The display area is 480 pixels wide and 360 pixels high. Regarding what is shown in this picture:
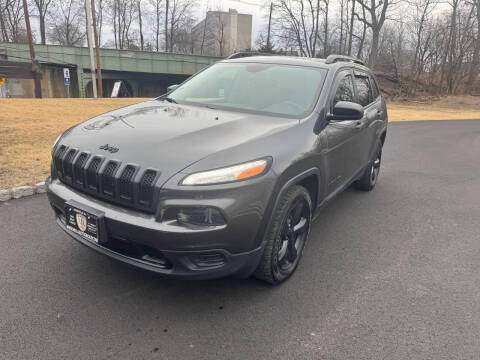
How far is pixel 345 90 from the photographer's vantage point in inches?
158

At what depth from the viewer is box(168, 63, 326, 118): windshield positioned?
347cm

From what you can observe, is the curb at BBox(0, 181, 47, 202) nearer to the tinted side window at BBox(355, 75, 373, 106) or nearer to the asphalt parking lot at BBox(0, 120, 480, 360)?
the asphalt parking lot at BBox(0, 120, 480, 360)

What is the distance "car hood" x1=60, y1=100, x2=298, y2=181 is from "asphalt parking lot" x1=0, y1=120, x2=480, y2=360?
106 centimetres

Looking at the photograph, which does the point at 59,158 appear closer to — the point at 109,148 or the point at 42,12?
the point at 109,148

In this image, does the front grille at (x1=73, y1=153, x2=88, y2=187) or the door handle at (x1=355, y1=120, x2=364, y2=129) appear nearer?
the front grille at (x1=73, y1=153, x2=88, y2=187)

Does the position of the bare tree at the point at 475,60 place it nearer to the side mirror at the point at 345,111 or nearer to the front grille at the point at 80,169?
the side mirror at the point at 345,111

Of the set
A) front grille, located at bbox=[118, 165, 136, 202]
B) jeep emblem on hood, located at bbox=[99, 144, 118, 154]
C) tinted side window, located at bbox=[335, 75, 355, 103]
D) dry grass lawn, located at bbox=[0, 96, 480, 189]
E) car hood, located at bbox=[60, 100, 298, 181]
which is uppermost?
tinted side window, located at bbox=[335, 75, 355, 103]

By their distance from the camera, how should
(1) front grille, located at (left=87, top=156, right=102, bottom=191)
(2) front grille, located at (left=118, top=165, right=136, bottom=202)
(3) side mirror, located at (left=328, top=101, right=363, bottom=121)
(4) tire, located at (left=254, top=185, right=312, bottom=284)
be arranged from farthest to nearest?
(3) side mirror, located at (left=328, top=101, right=363, bottom=121) → (4) tire, located at (left=254, top=185, right=312, bottom=284) → (1) front grille, located at (left=87, top=156, right=102, bottom=191) → (2) front grille, located at (left=118, top=165, right=136, bottom=202)

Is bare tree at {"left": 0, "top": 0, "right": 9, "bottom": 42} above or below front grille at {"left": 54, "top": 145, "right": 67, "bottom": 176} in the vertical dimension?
above

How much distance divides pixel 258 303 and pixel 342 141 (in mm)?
1818

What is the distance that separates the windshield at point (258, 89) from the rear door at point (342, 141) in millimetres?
262

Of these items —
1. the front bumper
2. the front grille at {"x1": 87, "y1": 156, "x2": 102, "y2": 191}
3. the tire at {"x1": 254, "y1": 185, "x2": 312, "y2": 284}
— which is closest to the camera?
the front bumper

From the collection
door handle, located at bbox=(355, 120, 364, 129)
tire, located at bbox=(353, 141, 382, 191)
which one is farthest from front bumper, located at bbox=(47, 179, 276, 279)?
tire, located at bbox=(353, 141, 382, 191)

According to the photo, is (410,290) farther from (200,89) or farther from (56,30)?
(56,30)
